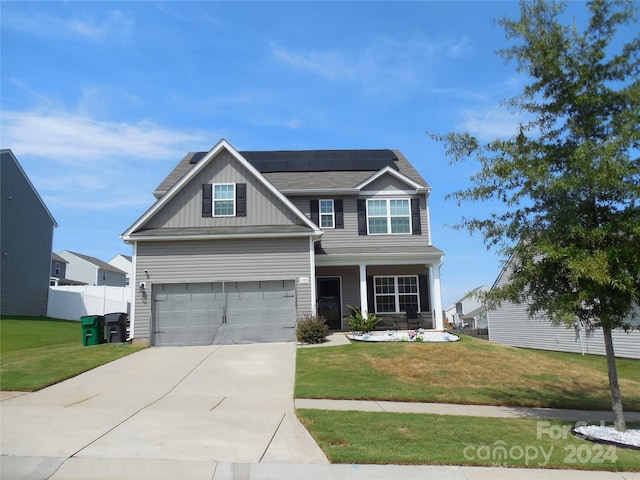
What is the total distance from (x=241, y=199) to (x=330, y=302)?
19.6ft

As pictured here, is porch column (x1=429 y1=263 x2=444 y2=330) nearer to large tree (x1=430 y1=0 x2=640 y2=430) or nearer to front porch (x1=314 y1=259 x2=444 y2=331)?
front porch (x1=314 y1=259 x2=444 y2=331)

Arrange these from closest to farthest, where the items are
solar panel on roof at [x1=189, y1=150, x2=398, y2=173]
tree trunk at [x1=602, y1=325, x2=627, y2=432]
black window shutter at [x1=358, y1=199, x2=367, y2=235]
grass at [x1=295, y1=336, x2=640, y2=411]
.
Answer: tree trunk at [x1=602, y1=325, x2=627, y2=432] → grass at [x1=295, y1=336, x2=640, y2=411] → black window shutter at [x1=358, y1=199, x2=367, y2=235] → solar panel on roof at [x1=189, y1=150, x2=398, y2=173]

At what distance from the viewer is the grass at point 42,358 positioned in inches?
444

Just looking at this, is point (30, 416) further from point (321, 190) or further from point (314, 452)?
point (321, 190)

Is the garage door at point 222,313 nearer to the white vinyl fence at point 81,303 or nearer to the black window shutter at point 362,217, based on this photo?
the black window shutter at point 362,217

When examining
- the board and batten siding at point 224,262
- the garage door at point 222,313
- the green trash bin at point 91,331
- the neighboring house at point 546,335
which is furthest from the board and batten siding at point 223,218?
the neighboring house at point 546,335

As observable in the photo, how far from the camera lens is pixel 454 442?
7.20 meters

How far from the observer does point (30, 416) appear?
8.16 metres

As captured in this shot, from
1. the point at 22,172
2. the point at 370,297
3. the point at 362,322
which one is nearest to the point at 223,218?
the point at 362,322

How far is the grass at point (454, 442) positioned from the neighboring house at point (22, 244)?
26.6m

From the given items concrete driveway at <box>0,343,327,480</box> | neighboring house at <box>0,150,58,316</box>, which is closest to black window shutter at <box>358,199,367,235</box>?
concrete driveway at <box>0,343,327,480</box>

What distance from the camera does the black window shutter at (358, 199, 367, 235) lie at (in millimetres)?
20828

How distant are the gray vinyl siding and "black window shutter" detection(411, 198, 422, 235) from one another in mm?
158

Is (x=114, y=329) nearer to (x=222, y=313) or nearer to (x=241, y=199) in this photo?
(x=222, y=313)
